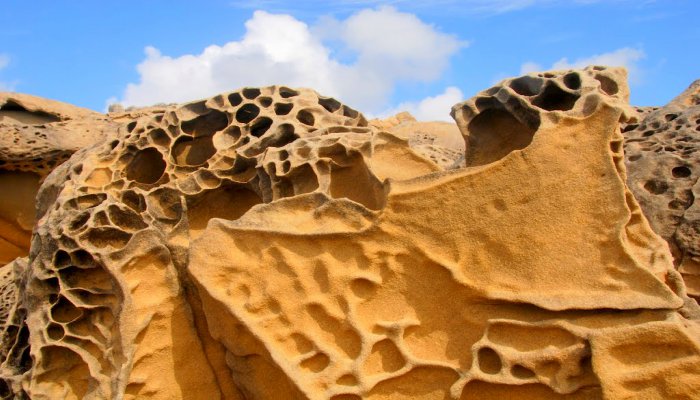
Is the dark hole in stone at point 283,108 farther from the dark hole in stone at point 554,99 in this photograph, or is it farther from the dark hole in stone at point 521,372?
the dark hole in stone at point 521,372

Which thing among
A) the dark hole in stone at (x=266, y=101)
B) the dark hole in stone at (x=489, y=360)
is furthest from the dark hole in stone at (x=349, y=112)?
the dark hole in stone at (x=489, y=360)

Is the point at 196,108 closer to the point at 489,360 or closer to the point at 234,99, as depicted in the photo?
the point at 234,99

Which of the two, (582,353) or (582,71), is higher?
(582,71)

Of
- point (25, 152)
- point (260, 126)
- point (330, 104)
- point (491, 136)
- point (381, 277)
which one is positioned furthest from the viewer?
point (25, 152)

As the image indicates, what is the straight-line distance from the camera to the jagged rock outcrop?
10.9 feet

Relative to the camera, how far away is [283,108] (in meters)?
3.48

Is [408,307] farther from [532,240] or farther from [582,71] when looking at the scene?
[582,71]

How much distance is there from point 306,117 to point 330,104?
294mm

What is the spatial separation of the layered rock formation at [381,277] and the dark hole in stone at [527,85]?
0.02 meters

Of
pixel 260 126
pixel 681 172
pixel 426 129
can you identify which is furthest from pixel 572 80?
pixel 426 129

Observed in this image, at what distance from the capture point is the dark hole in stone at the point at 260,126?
3.38 m

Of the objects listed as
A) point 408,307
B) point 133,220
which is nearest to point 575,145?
point 408,307

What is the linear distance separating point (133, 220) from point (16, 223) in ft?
14.6

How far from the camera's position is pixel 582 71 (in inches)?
108
